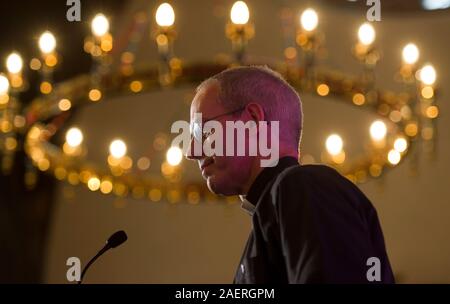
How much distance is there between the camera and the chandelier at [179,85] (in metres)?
5.59

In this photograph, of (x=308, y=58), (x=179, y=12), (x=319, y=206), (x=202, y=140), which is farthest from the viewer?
(x=179, y=12)

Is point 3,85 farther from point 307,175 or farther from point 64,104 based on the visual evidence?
point 307,175

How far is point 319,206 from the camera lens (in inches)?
99.5

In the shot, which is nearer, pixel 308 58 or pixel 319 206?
pixel 319 206

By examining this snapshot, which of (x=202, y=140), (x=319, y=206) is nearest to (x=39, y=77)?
(x=202, y=140)

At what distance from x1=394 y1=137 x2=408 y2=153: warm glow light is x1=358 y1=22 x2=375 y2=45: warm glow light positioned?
2.26 ft

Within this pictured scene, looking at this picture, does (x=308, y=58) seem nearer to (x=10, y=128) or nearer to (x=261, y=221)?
(x=10, y=128)

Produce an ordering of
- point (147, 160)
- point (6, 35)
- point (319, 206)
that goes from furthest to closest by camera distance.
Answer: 1. point (147, 160)
2. point (6, 35)
3. point (319, 206)

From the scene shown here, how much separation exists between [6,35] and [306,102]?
3.08 metres

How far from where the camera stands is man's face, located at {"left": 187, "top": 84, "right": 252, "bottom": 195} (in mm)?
3023

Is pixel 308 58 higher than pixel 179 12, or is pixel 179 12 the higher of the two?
pixel 179 12

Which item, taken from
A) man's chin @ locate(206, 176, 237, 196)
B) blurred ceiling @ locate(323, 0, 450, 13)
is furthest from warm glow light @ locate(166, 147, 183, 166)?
blurred ceiling @ locate(323, 0, 450, 13)

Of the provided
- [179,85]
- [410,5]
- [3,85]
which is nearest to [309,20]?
[179,85]

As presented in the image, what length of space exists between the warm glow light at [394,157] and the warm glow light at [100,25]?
198 cm
